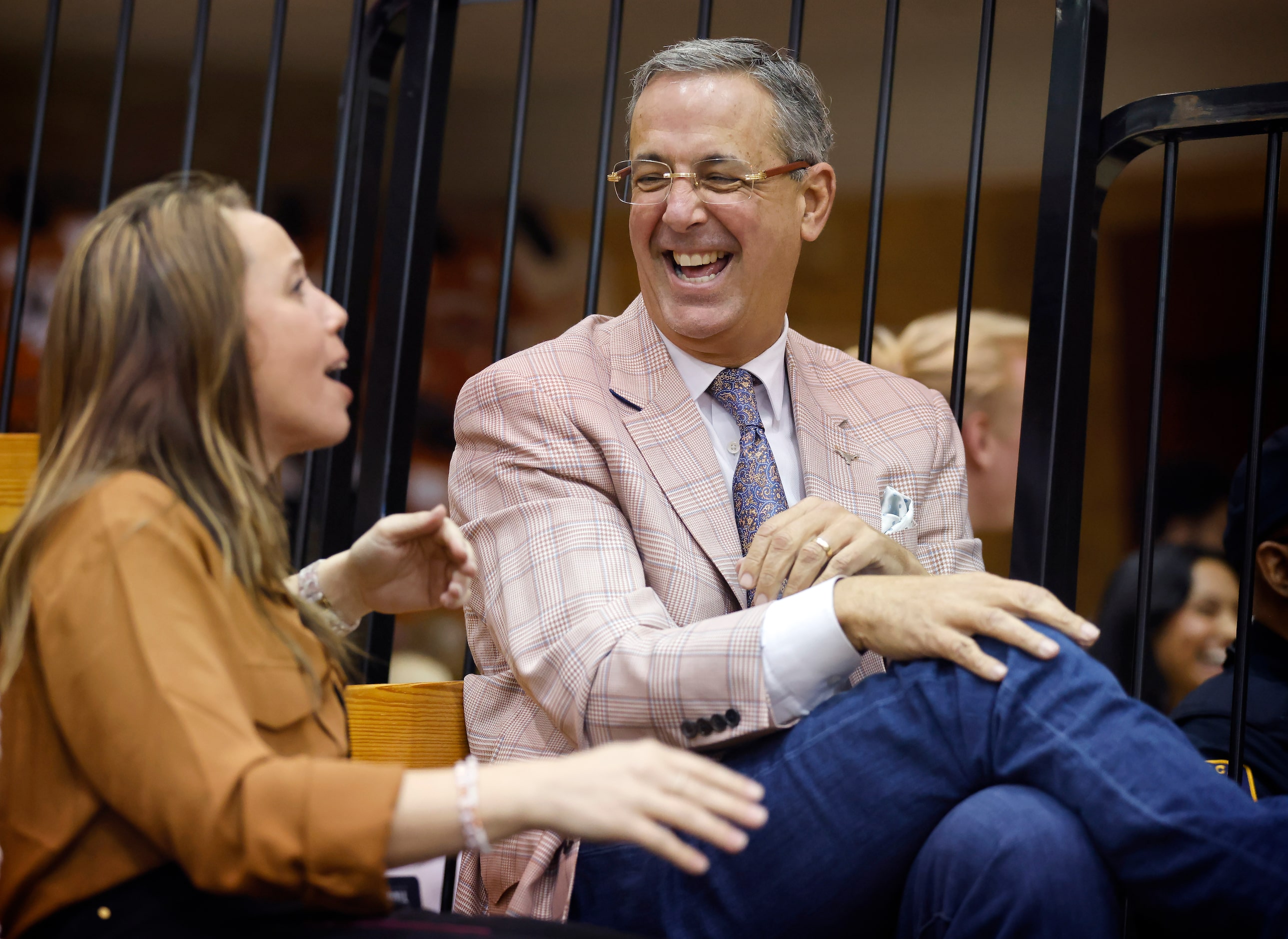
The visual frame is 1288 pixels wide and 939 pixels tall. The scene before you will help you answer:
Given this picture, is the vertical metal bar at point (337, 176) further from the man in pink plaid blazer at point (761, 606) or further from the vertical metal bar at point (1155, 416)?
the vertical metal bar at point (1155, 416)

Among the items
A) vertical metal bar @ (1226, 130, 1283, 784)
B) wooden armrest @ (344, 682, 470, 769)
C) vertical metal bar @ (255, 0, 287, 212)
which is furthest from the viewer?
vertical metal bar @ (255, 0, 287, 212)

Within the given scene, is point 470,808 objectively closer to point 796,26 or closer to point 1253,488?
point 1253,488

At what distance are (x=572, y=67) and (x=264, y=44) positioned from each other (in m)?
0.90

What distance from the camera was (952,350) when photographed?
3.36 metres

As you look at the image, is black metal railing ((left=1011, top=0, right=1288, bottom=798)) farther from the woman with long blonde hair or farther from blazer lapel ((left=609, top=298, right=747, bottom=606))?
the woman with long blonde hair

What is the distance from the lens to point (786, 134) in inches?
70.2

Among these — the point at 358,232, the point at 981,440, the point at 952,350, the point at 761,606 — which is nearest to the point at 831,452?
the point at 761,606

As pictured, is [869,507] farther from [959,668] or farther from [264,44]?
[264,44]

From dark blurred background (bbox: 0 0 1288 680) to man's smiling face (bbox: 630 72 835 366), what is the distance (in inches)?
66.5

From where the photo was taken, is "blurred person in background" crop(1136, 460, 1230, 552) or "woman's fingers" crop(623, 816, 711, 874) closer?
"woman's fingers" crop(623, 816, 711, 874)

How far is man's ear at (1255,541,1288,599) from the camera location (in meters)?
1.88

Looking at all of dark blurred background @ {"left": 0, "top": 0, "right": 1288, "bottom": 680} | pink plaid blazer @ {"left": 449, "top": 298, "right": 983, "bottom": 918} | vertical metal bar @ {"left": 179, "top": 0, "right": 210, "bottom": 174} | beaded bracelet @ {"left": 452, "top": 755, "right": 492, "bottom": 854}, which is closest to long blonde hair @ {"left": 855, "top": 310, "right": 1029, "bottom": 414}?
dark blurred background @ {"left": 0, "top": 0, "right": 1288, "bottom": 680}

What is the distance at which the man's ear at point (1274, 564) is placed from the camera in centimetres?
188

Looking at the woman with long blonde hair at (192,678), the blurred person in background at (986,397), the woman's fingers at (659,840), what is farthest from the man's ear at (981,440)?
the woman's fingers at (659,840)
